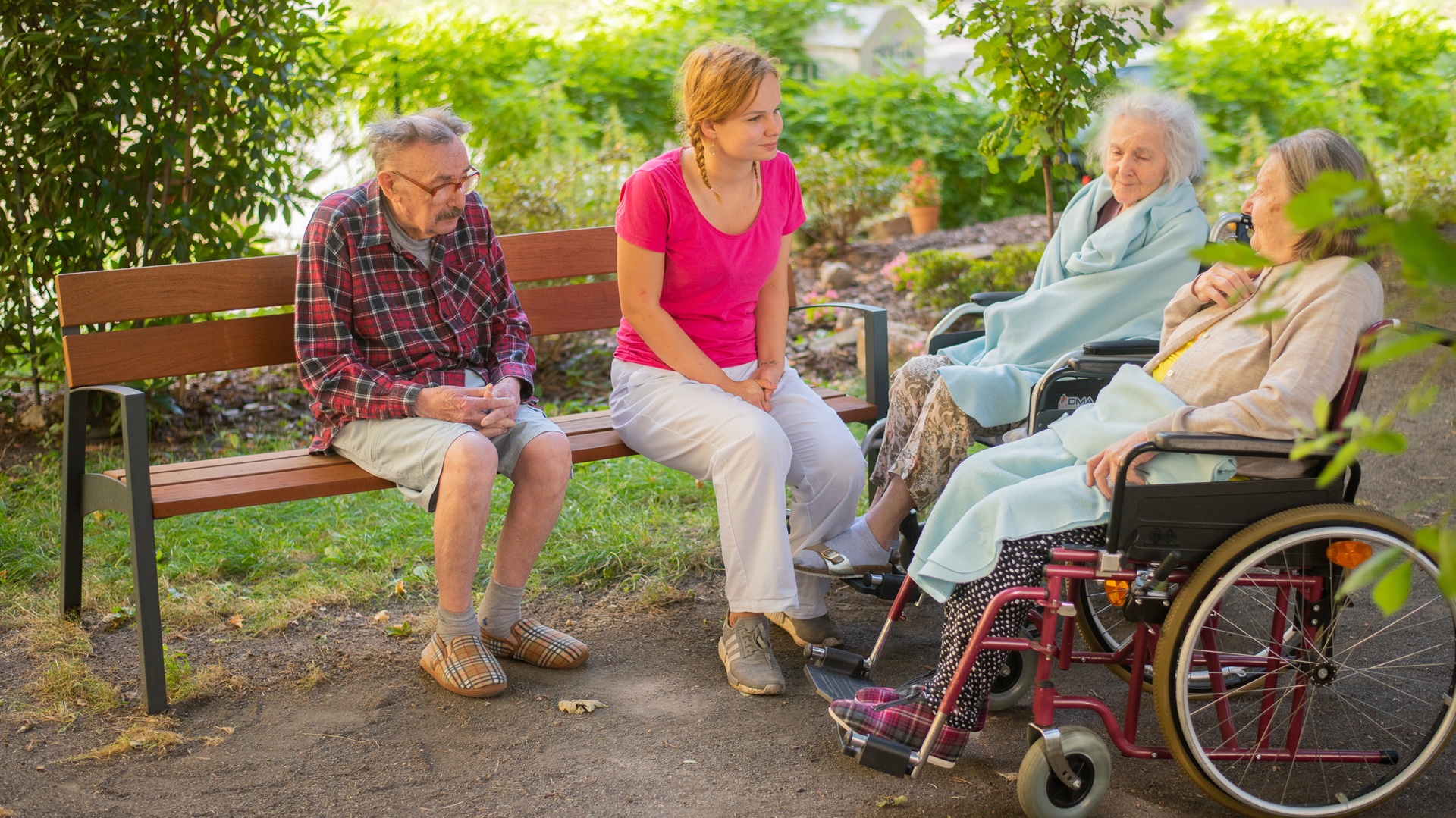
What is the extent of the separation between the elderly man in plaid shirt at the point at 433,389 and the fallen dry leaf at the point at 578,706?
0.56 feet

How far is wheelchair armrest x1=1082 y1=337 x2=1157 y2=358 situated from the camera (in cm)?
295

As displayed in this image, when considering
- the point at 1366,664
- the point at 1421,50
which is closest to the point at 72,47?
the point at 1366,664

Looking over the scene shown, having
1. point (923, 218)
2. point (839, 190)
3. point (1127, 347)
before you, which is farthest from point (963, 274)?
point (1127, 347)

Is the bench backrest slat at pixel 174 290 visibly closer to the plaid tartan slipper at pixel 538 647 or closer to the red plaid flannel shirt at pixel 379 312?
the red plaid flannel shirt at pixel 379 312

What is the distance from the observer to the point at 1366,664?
3.11 meters

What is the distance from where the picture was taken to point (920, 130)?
10.1 meters

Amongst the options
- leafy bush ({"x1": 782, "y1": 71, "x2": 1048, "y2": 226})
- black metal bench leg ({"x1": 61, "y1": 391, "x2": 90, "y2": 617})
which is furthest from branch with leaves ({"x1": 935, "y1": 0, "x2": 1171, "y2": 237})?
leafy bush ({"x1": 782, "y1": 71, "x2": 1048, "y2": 226})

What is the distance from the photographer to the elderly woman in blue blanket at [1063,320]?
3.15 meters

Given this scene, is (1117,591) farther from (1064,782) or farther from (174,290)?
(174,290)

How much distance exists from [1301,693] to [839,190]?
5.92m

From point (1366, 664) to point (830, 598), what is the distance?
1464 millimetres

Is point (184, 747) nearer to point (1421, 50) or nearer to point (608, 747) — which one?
point (608, 747)

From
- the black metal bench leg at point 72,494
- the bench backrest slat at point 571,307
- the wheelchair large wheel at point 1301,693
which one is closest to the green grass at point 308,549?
the black metal bench leg at point 72,494

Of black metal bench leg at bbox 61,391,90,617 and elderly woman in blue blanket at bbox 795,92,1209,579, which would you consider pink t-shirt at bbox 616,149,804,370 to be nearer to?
elderly woman in blue blanket at bbox 795,92,1209,579
